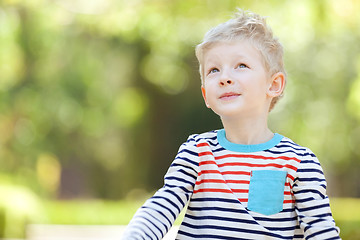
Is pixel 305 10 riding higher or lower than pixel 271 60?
higher

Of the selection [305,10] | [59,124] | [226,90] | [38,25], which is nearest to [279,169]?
[226,90]

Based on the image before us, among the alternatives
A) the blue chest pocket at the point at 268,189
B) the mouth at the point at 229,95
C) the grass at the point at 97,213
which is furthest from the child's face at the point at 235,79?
the grass at the point at 97,213

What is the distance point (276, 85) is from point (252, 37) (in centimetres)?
25

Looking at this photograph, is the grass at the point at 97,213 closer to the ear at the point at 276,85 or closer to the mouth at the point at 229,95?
the ear at the point at 276,85

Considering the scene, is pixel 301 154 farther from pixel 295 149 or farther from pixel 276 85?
pixel 276 85

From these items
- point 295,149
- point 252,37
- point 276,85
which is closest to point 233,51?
point 252,37

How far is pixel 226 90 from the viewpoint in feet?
7.76

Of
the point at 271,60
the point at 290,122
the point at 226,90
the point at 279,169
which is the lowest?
the point at 279,169

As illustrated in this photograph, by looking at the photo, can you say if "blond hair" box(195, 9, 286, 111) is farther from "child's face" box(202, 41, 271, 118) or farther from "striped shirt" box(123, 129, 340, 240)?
"striped shirt" box(123, 129, 340, 240)

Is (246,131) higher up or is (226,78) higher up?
(226,78)

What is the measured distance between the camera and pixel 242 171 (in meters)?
2.32

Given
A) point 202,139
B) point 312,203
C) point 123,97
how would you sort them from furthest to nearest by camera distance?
point 123,97, point 202,139, point 312,203

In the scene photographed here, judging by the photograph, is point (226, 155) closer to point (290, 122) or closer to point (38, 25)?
point (38, 25)

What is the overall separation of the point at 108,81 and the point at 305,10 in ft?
31.3
